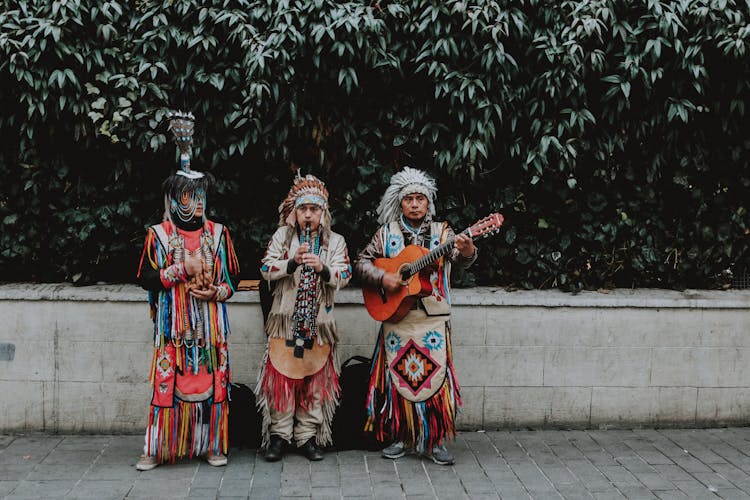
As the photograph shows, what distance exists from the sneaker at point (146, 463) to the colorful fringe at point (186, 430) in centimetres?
4

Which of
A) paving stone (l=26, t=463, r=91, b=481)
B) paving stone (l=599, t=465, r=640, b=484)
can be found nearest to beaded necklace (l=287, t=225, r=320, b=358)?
paving stone (l=26, t=463, r=91, b=481)

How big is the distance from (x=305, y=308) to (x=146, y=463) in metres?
1.43

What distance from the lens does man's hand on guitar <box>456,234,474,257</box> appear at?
195 inches

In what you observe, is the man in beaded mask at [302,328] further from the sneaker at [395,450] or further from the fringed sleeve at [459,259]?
the fringed sleeve at [459,259]

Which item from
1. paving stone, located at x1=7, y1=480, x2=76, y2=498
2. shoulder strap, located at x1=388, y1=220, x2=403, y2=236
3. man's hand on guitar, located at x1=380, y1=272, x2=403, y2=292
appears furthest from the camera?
shoulder strap, located at x1=388, y1=220, x2=403, y2=236

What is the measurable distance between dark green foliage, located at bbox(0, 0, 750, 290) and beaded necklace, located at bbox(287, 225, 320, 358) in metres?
1.04

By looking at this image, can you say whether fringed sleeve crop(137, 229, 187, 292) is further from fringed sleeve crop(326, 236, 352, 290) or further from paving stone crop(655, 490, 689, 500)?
paving stone crop(655, 490, 689, 500)

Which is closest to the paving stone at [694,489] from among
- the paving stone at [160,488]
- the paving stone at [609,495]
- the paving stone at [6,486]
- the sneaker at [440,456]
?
the paving stone at [609,495]

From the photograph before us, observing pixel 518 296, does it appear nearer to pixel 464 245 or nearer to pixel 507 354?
pixel 507 354

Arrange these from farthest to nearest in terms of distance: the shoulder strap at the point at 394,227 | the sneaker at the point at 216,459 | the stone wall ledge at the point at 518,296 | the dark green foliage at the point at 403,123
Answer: the stone wall ledge at the point at 518,296 → the dark green foliage at the point at 403,123 → the shoulder strap at the point at 394,227 → the sneaker at the point at 216,459

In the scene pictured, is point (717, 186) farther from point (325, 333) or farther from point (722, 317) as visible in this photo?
point (325, 333)

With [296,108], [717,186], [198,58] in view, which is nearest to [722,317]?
[717,186]

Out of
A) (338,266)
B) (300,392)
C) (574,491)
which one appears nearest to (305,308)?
(338,266)

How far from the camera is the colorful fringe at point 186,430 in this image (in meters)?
5.14
